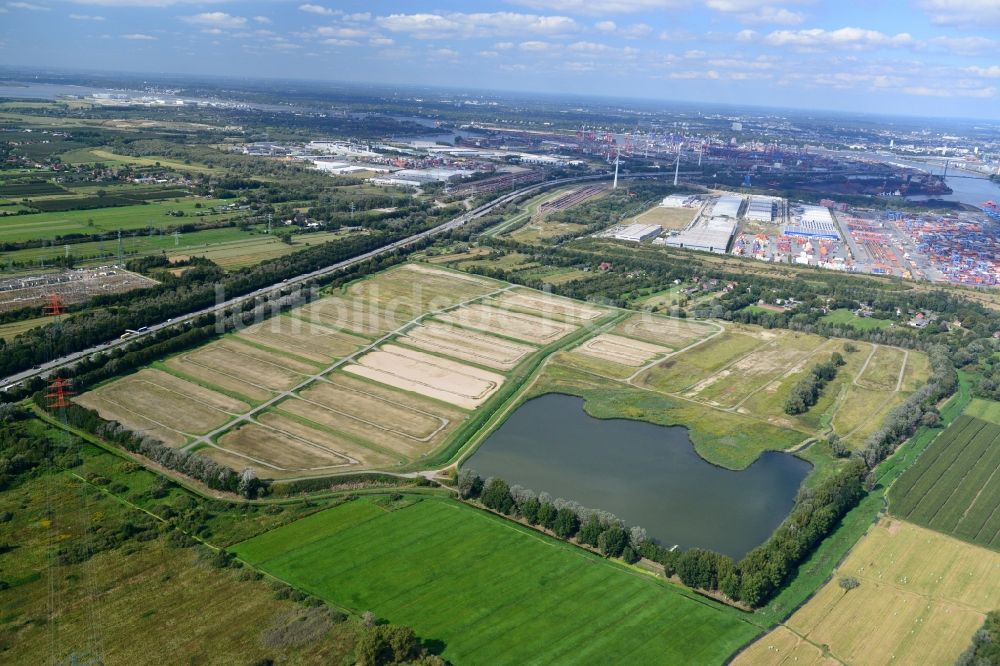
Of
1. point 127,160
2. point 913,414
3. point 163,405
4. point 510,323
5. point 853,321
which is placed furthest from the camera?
point 127,160

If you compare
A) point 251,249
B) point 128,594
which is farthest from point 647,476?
point 251,249

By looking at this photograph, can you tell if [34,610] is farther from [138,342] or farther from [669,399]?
[669,399]

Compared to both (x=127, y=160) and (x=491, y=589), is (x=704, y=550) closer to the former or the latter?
(x=491, y=589)

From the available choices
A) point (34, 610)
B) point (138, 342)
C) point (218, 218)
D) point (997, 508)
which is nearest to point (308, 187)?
point (218, 218)

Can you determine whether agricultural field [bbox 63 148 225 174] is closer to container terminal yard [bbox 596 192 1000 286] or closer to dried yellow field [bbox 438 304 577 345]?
container terminal yard [bbox 596 192 1000 286]

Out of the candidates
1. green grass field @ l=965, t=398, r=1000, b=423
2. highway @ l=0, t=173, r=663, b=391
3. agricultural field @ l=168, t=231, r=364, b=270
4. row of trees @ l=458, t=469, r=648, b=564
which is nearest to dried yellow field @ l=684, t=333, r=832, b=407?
green grass field @ l=965, t=398, r=1000, b=423

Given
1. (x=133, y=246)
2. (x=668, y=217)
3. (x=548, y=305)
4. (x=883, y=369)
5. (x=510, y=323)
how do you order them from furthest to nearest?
(x=668, y=217)
(x=133, y=246)
(x=548, y=305)
(x=510, y=323)
(x=883, y=369)

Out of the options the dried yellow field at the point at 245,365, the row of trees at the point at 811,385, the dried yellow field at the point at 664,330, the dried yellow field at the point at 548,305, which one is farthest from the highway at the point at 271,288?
the row of trees at the point at 811,385
